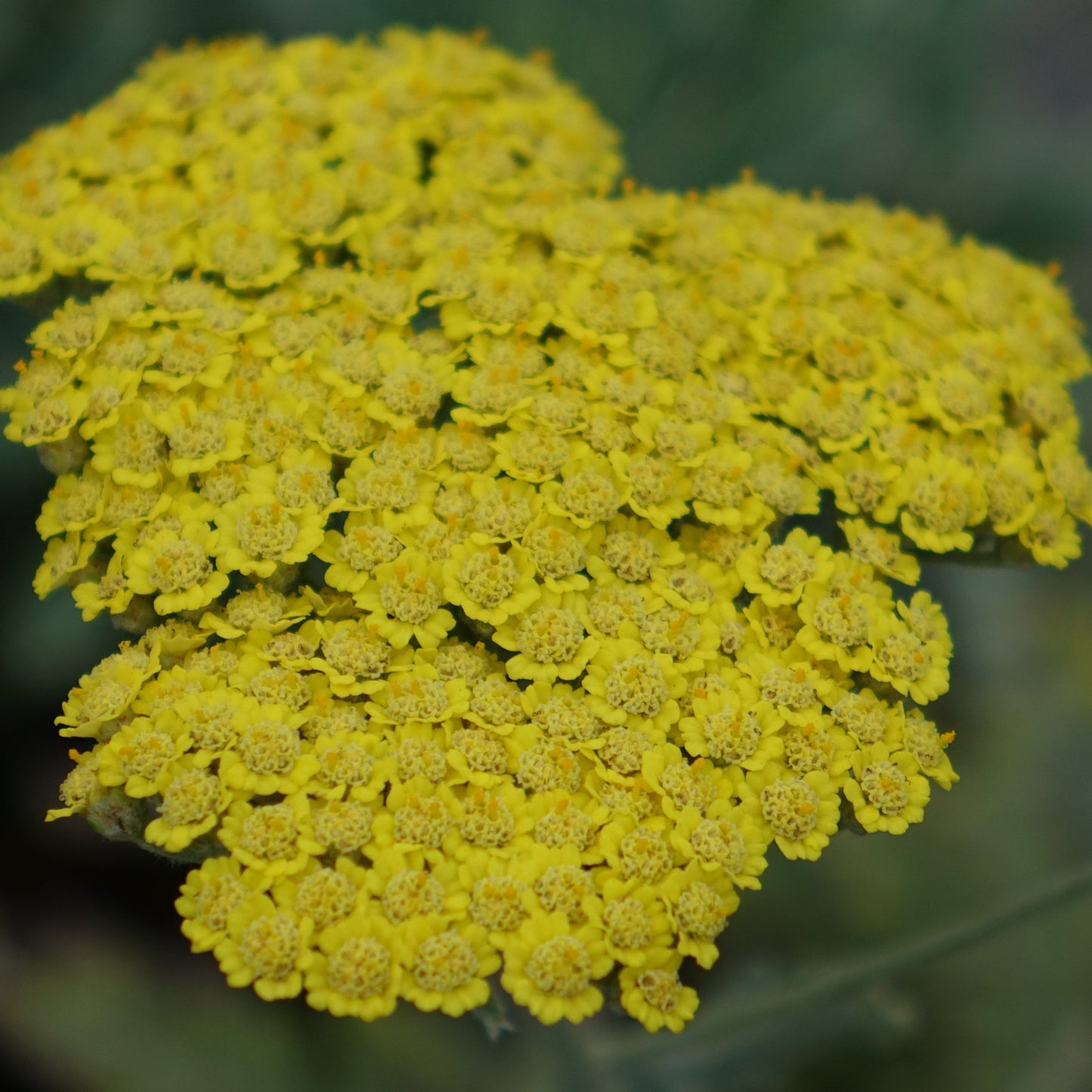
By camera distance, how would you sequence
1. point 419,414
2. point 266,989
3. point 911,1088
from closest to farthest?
point 266,989
point 419,414
point 911,1088

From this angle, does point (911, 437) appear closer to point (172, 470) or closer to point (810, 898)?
point (172, 470)

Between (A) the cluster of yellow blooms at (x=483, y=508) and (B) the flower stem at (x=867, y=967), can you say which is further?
(B) the flower stem at (x=867, y=967)

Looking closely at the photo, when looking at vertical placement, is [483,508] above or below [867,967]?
above

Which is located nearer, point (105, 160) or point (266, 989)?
point (266, 989)

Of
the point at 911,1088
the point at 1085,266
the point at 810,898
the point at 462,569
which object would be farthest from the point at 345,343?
the point at 1085,266

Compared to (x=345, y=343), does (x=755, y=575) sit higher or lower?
lower

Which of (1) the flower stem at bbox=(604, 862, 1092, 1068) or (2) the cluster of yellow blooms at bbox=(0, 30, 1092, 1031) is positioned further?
(1) the flower stem at bbox=(604, 862, 1092, 1068)

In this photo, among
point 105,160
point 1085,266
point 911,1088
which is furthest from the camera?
point 1085,266

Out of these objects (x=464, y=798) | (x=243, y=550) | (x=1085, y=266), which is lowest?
(x=464, y=798)
